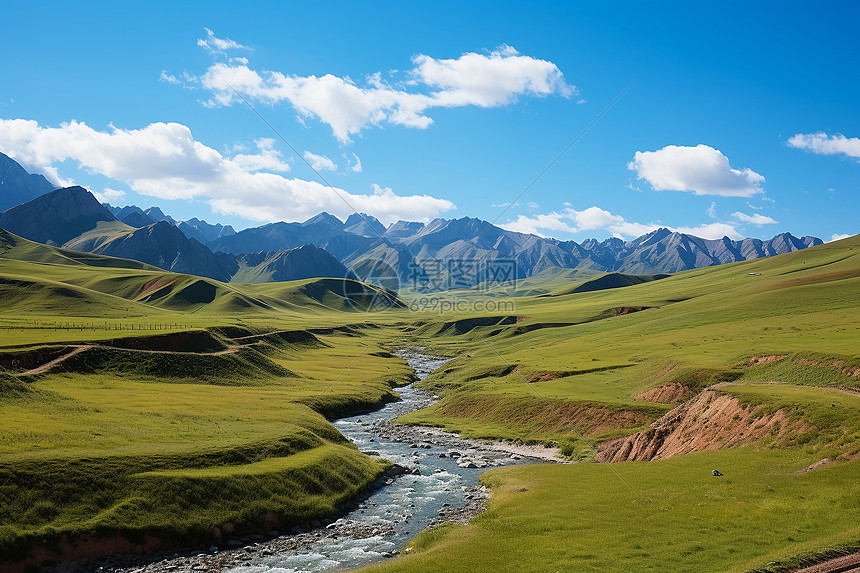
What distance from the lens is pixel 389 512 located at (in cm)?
4388

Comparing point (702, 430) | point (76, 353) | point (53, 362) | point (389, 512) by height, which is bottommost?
point (389, 512)

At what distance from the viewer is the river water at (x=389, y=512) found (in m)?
34.2

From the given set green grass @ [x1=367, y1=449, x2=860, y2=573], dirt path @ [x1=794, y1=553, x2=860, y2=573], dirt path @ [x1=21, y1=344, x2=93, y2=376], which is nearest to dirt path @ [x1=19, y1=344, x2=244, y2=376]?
dirt path @ [x1=21, y1=344, x2=93, y2=376]

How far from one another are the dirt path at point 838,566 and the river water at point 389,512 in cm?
2385

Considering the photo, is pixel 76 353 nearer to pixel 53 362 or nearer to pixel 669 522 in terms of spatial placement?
pixel 53 362

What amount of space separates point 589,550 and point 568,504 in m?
9.90

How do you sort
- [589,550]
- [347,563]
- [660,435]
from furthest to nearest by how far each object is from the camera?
[660,435]
[347,563]
[589,550]

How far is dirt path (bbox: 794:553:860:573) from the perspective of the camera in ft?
64.7

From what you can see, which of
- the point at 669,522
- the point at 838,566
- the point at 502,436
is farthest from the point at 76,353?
the point at 838,566

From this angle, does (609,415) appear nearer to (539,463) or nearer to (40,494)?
(539,463)

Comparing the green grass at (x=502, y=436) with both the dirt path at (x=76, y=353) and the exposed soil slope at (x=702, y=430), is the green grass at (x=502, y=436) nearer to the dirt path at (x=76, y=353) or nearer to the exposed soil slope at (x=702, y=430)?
the dirt path at (x=76, y=353)

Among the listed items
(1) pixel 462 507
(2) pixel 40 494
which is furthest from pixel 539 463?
(2) pixel 40 494

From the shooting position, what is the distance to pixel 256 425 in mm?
61000

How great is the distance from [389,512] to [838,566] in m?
32.2
